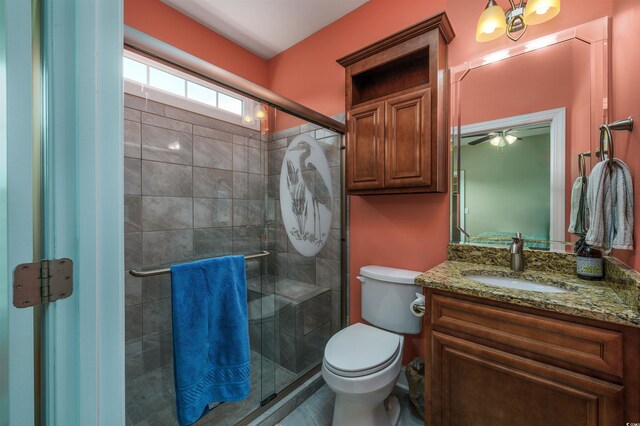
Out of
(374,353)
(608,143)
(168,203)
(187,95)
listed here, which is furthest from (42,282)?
(608,143)

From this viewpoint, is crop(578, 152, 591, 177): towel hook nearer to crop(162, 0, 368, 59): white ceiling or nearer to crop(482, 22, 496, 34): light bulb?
crop(482, 22, 496, 34): light bulb

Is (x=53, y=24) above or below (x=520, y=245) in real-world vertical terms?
above

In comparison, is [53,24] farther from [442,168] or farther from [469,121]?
[469,121]

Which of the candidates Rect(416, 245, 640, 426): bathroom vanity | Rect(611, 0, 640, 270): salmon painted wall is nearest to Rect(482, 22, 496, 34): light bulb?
Rect(611, 0, 640, 270): salmon painted wall

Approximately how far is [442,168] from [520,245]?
1.86 ft

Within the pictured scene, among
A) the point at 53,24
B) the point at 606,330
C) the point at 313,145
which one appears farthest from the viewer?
the point at 313,145

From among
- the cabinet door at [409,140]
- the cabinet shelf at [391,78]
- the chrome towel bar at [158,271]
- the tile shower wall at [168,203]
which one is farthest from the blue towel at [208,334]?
the cabinet shelf at [391,78]

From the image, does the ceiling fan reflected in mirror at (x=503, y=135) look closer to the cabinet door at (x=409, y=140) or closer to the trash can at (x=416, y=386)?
the cabinet door at (x=409, y=140)

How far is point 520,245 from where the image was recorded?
1300 mm

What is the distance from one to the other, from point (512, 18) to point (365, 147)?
38.9 inches

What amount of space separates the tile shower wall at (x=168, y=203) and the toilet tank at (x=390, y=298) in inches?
28.1

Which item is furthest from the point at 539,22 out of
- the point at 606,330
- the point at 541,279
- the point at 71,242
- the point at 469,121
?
the point at 71,242

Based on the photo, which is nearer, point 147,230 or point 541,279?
point 541,279

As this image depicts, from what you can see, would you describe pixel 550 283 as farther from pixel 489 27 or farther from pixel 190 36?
pixel 190 36
